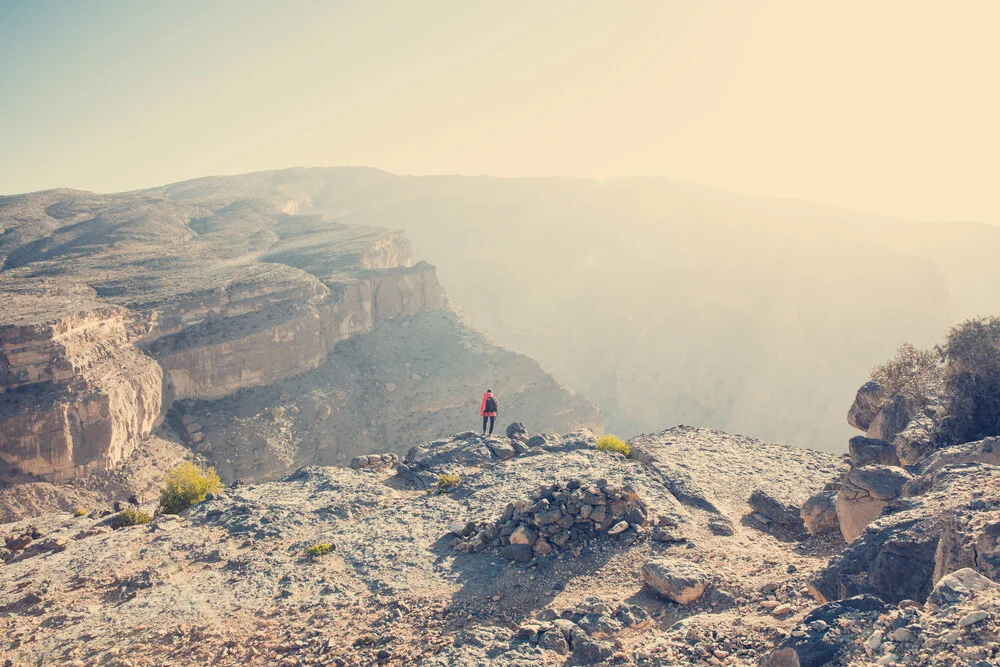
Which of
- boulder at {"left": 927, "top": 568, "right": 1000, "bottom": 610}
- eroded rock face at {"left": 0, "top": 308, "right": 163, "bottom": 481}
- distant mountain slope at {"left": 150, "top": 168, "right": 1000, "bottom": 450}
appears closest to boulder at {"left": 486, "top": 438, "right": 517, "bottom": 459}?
boulder at {"left": 927, "top": 568, "right": 1000, "bottom": 610}

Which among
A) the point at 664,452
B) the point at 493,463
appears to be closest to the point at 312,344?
the point at 493,463

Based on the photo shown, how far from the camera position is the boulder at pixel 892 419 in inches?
734

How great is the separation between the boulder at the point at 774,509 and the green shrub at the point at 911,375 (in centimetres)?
643

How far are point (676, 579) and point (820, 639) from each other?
4092 millimetres

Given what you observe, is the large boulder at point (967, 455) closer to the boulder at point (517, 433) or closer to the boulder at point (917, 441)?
the boulder at point (917, 441)

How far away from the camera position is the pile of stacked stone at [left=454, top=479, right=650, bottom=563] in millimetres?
13516

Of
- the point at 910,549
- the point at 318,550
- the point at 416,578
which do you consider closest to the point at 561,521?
the point at 416,578

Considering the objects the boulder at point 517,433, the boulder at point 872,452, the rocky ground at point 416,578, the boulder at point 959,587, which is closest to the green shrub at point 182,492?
the rocky ground at point 416,578

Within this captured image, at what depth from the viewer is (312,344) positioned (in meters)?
52.4

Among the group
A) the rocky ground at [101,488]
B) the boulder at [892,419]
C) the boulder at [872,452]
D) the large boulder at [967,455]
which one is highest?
the large boulder at [967,455]

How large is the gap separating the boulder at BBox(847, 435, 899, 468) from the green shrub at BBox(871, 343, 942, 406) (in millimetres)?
2613

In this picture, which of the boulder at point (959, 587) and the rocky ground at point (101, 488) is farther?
the rocky ground at point (101, 488)

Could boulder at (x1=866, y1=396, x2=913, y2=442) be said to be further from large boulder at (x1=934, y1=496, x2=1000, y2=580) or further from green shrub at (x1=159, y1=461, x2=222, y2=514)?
green shrub at (x1=159, y1=461, x2=222, y2=514)

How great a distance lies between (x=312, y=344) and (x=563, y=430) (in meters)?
24.0
